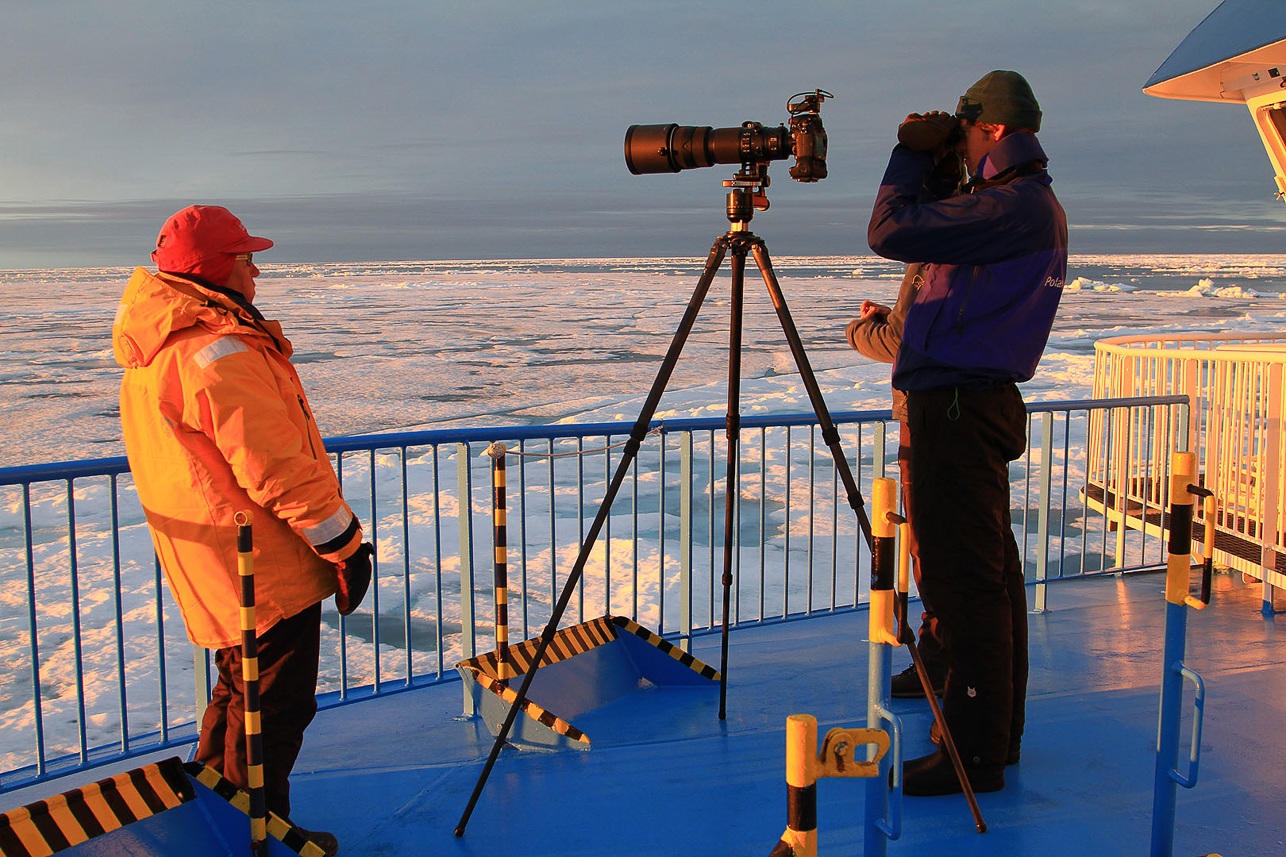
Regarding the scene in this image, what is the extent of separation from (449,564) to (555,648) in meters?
4.09

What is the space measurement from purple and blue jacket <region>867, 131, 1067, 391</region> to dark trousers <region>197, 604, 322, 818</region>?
1940 millimetres

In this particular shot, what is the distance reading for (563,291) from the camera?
54.9 meters

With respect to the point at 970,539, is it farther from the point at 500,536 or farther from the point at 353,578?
the point at 353,578

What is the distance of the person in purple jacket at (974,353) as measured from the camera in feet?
8.54

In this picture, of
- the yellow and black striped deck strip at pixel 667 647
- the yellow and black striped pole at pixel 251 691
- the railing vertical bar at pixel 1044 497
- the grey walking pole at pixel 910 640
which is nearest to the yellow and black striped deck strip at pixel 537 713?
the yellow and black striped deck strip at pixel 667 647

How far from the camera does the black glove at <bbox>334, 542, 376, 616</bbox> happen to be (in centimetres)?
253

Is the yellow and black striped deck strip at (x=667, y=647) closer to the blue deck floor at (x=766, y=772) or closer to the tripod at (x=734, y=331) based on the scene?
the blue deck floor at (x=766, y=772)

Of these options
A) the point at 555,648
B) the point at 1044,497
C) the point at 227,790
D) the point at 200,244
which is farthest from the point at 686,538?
the point at 200,244

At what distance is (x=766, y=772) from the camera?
3248 millimetres

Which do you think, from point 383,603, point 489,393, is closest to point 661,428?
point 383,603

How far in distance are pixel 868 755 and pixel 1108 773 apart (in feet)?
3.80

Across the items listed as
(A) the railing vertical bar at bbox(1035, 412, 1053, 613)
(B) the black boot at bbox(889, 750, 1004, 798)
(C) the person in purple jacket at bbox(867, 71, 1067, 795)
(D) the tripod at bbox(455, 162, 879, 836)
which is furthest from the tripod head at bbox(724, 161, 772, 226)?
(A) the railing vertical bar at bbox(1035, 412, 1053, 613)

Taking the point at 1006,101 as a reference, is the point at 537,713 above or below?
below

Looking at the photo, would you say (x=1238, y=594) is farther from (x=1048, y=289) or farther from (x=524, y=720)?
(x=524, y=720)
